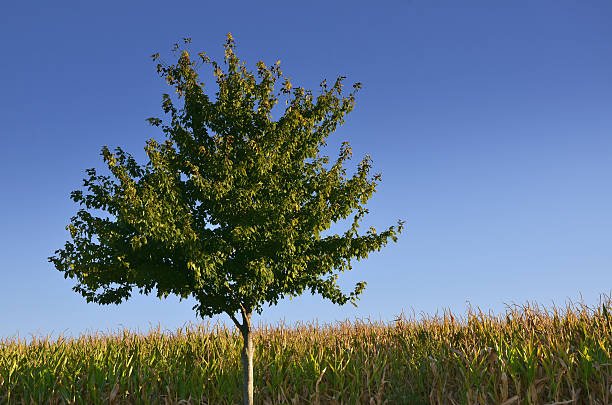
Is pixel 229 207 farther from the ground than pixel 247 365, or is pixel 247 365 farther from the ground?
pixel 229 207

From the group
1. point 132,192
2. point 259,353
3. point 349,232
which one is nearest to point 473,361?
point 349,232

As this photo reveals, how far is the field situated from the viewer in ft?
34.4

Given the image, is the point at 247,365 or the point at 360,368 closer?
the point at 247,365

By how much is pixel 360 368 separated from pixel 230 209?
17.2 ft

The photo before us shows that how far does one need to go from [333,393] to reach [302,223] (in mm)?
4165

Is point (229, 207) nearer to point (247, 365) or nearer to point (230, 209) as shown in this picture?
point (230, 209)

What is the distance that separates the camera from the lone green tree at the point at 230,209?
10.7m

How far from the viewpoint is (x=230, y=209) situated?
11.5 metres

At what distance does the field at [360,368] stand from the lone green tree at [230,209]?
177 cm

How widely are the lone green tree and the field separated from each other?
1773 mm

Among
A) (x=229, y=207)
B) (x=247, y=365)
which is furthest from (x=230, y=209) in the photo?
(x=247, y=365)

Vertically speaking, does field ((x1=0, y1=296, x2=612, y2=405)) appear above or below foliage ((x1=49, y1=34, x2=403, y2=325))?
below

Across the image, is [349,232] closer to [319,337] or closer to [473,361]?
[473,361]

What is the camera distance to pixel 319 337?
1697cm
